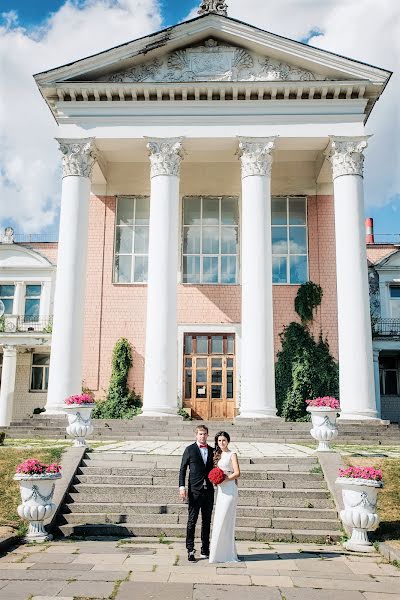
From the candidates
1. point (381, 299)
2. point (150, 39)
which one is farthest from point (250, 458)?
point (381, 299)

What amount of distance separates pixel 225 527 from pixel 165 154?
15.5m

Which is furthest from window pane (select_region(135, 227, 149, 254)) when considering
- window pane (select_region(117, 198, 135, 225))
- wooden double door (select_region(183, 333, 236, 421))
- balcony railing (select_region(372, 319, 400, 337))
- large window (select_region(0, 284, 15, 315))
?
balcony railing (select_region(372, 319, 400, 337))

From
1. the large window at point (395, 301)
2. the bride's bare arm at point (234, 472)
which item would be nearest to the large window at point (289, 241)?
the large window at point (395, 301)

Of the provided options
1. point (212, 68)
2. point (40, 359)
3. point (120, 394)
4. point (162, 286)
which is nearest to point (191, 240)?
point (162, 286)

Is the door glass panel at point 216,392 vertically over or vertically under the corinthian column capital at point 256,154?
under

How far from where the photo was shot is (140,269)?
79.9 ft

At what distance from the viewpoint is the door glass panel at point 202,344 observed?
76.7 ft

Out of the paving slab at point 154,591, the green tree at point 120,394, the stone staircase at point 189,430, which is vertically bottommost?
the paving slab at point 154,591

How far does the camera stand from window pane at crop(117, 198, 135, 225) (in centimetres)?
2470

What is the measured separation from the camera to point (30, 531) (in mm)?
8797

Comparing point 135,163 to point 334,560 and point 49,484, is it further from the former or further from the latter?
point 334,560

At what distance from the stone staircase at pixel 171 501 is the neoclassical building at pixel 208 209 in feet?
23.3

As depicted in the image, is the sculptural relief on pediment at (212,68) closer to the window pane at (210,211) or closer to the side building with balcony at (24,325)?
the window pane at (210,211)

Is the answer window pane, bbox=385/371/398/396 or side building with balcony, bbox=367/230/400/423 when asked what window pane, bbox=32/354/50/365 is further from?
window pane, bbox=385/371/398/396
